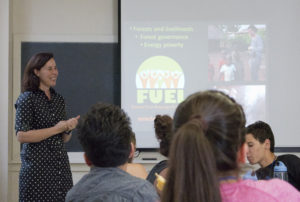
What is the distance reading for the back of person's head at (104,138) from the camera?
140cm

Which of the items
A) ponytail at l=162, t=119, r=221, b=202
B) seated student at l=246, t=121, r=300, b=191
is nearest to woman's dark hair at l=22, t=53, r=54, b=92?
seated student at l=246, t=121, r=300, b=191

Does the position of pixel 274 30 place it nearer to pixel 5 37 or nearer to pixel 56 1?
pixel 56 1

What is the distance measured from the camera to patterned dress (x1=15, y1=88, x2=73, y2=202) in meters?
2.82

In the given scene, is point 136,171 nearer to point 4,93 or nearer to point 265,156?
point 265,156

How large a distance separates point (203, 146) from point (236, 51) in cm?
366

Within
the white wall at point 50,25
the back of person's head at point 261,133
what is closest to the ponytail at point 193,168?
the back of person's head at point 261,133

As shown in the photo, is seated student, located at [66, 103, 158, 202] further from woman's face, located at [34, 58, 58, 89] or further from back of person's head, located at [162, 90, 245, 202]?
woman's face, located at [34, 58, 58, 89]

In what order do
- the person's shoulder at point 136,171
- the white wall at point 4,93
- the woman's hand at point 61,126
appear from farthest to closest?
1. the white wall at point 4,93
2. the woman's hand at point 61,126
3. the person's shoulder at point 136,171

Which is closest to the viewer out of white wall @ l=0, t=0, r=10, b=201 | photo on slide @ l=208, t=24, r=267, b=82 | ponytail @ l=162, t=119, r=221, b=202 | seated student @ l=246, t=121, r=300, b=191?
ponytail @ l=162, t=119, r=221, b=202

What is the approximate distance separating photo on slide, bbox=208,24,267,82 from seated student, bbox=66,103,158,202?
313 centimetres

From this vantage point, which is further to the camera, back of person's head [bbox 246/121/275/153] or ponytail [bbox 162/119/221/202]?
back of person's head [bbox 246/121/275/153]

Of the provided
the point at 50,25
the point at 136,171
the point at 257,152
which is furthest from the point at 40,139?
the point at 50,25

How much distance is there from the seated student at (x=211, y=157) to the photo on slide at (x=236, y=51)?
11.2 feet

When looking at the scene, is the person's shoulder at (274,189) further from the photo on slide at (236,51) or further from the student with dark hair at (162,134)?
the photo on slide at (236,51)
